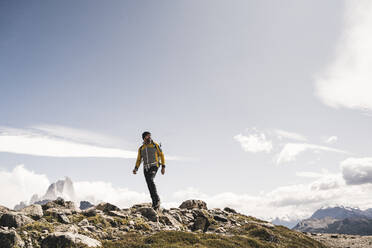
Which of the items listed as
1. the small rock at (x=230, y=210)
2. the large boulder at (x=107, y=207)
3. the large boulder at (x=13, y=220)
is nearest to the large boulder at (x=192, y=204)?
the small rock at (x=230, y=210)

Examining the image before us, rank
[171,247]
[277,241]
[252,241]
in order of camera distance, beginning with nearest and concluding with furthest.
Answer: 1. [171,247]
2. [252,241]
3. [277,241]

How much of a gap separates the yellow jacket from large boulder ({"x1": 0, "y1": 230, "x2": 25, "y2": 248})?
7.80m

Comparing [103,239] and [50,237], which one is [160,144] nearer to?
[103,239]

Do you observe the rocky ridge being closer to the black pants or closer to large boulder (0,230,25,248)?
large boulder (0,230,25,248)

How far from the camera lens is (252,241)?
12.8 metres

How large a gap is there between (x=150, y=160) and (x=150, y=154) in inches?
14.9

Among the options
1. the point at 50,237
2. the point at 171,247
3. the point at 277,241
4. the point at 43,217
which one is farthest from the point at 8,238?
the point at 277,241

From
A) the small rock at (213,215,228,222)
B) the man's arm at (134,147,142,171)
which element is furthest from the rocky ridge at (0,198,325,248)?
the man's arm at (134,147,142,171)

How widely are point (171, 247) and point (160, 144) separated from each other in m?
7.32

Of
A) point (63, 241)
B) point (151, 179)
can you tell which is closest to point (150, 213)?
point (151, 179)

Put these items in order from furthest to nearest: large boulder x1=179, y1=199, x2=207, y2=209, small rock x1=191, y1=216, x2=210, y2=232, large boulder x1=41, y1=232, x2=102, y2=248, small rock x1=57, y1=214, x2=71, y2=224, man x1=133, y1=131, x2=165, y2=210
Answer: large boulder x1=179, y1=199, x2=207, y2=209 → small rock x1=191, y1=216, x2=210, y2=232 → man x1=133, y1=131, x2=165, y2=210 → small rock x1=57, y1=214, x2=71, y2=224 → large boulder x1=41, y1=232, x2=102, y2=248

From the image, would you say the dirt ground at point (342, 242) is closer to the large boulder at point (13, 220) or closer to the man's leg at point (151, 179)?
the man's leg at point (151, 179)

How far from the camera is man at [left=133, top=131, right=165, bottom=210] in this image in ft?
49.4

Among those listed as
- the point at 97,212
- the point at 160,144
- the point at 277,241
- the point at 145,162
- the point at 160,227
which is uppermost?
the point at 160,144
